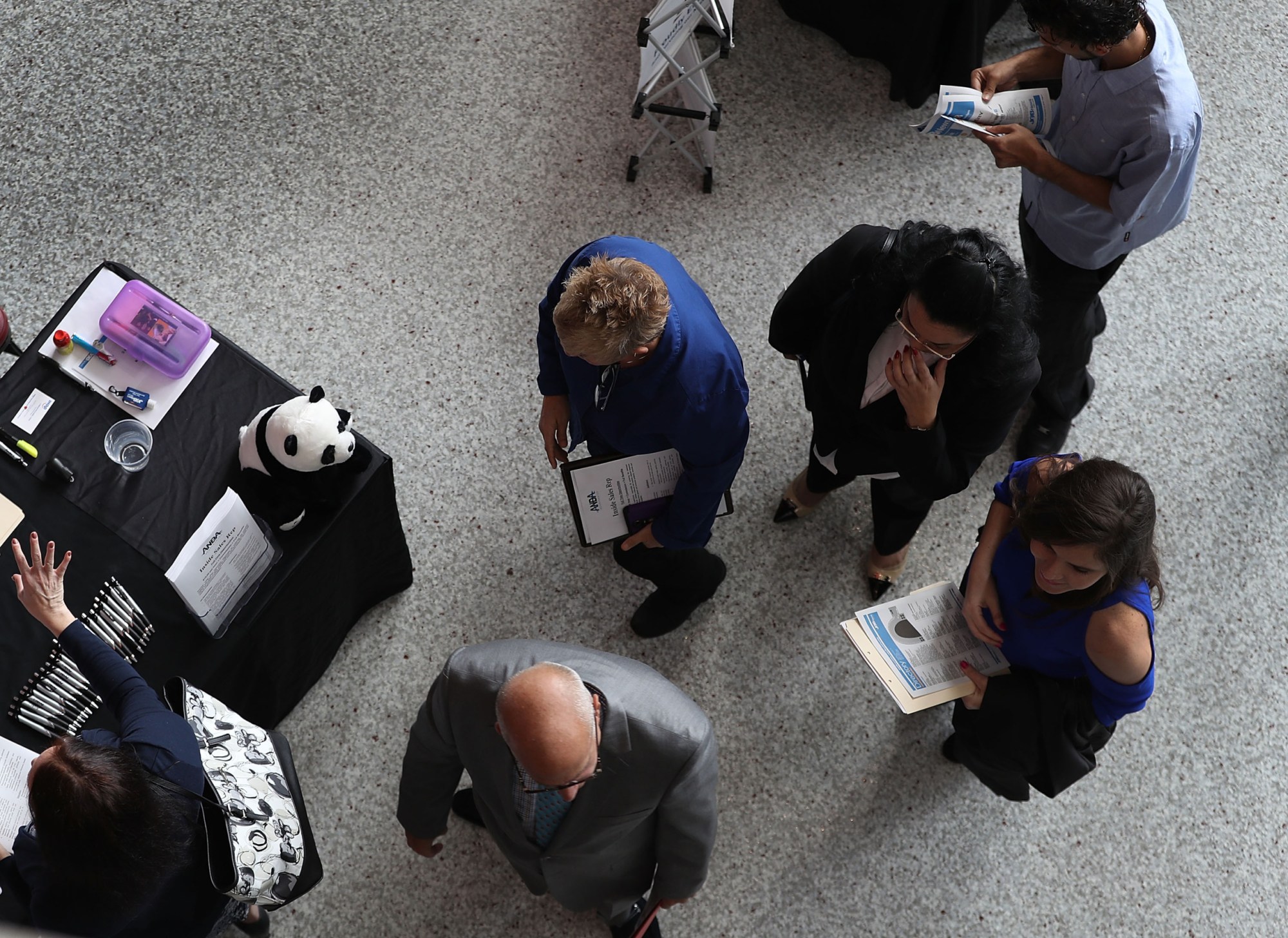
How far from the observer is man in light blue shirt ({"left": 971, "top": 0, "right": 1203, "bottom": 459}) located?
210 cm

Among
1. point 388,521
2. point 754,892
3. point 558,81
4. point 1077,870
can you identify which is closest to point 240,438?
point 388,521

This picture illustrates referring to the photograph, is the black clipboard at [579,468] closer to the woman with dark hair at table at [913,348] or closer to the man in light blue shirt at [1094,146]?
the woman with dark hair at table at [913,348]

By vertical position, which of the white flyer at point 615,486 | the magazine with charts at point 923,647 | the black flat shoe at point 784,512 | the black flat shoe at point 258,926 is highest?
the white flyer at point 615,486

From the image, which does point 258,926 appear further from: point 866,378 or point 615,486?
point 866,378

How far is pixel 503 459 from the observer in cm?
318

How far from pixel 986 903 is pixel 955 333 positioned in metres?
1.81

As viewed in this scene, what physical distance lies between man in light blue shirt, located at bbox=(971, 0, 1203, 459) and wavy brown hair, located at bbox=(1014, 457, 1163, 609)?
0.85 m

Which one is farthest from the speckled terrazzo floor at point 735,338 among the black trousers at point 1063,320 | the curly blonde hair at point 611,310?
the curly blonde hair at point 611,310

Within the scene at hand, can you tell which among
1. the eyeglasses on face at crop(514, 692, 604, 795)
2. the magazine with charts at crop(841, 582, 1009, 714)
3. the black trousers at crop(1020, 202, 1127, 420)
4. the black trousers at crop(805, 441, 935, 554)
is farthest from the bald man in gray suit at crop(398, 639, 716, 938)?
the black trousers at crop(1020, 202, 1127, 420)

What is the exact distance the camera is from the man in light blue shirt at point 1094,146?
210 cm

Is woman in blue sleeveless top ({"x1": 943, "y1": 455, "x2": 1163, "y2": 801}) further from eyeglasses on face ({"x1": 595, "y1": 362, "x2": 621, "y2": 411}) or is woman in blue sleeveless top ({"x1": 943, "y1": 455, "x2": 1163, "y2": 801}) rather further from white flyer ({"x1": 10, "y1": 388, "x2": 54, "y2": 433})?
white flyer ({"x1": 10, "y1": 388, "x2": 54, "y2": 433})

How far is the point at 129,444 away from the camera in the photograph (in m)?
2.26

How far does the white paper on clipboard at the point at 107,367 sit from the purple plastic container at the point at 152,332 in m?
0.02

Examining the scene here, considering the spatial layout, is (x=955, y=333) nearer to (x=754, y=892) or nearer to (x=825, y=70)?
(x=754, y=892)
